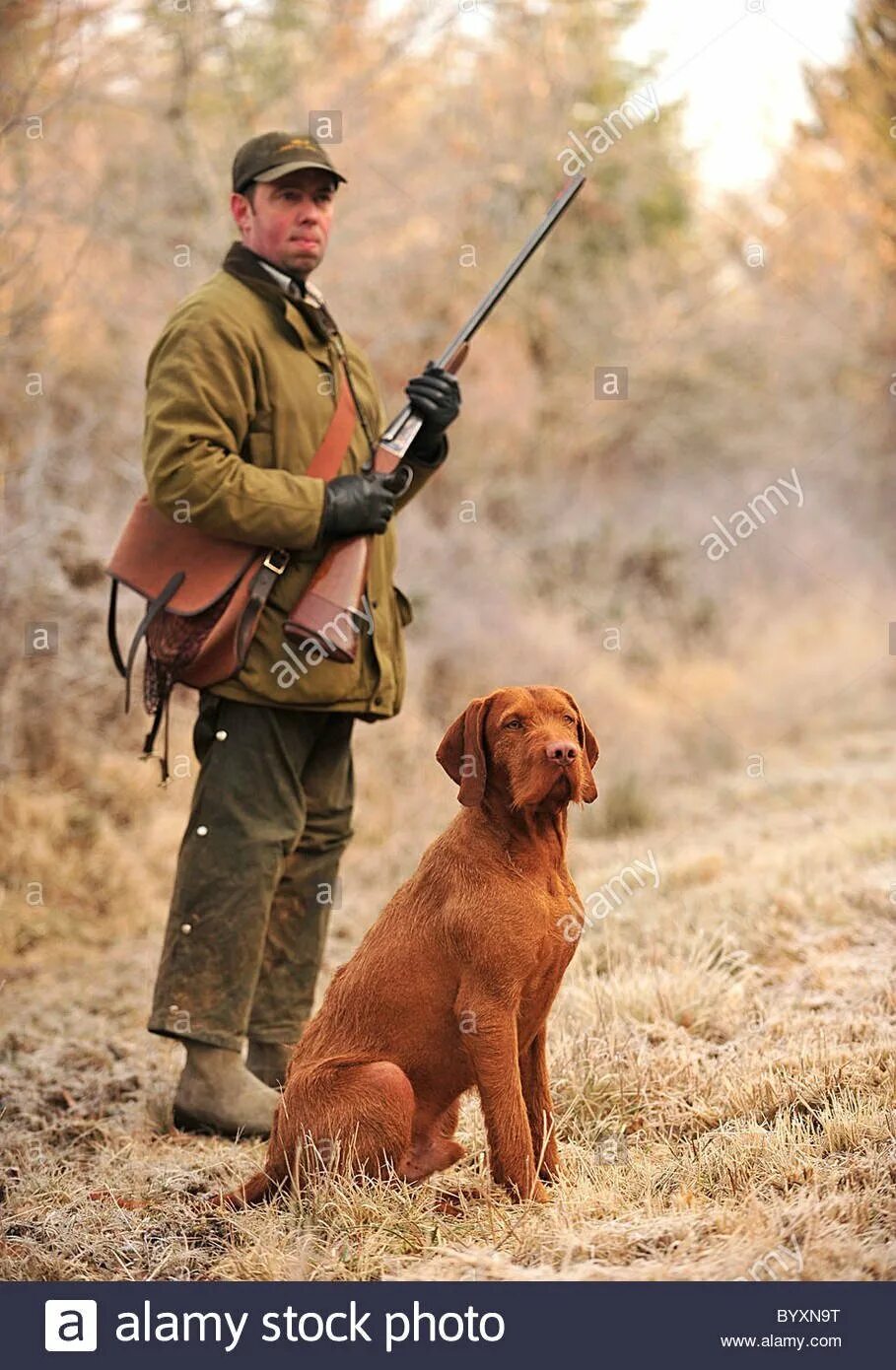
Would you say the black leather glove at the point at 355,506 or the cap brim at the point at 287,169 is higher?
the cap brim at the point at 287,169

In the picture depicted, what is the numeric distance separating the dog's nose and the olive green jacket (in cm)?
134

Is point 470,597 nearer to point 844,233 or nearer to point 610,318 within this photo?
point 610,318

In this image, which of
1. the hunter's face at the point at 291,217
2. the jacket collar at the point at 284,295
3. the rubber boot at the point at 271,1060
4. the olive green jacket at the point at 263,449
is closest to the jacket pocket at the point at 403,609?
the olive green jacket at the point at 263,449

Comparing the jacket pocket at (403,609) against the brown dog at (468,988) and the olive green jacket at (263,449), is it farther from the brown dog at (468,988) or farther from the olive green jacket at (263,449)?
the brown dog at (468,988)

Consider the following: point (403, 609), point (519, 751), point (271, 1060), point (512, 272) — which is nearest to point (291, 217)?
point (512, 272)

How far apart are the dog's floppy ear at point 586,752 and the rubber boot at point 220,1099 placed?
160 cm

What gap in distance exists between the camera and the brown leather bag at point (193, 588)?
14.3 ft

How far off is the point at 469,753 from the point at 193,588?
4.39ft

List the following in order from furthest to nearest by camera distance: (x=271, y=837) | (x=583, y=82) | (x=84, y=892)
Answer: (x=583, y=82) → (x=84, y=892) → (x=271, y=837)

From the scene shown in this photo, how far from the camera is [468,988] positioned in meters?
3.34

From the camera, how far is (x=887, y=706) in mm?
12344

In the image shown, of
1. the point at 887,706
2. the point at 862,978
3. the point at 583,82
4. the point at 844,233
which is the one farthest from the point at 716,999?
the point at 844,233

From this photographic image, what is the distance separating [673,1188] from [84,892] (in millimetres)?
4146

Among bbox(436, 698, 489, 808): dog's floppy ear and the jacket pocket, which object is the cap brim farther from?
bbox(436, 698, 489, 808): dog's floppy ear
